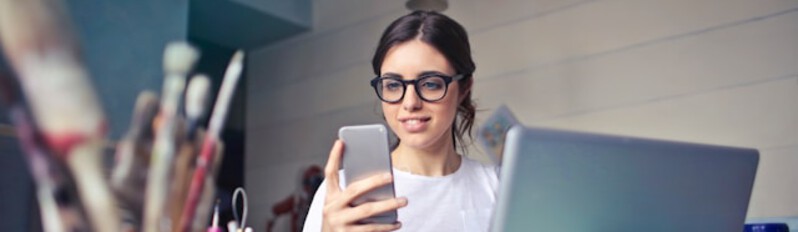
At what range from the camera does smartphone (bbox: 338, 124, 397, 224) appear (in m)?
0.87

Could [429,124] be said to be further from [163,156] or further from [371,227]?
[163,156]

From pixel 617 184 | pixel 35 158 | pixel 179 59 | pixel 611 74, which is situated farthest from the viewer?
pixel 611 74

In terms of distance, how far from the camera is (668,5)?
2365 mm

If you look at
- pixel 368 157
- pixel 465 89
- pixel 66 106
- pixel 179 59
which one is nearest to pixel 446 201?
pixel 465 89

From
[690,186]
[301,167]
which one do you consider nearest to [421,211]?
[690,186]

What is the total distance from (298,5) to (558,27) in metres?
1.33

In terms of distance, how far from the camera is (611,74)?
95.6 inches

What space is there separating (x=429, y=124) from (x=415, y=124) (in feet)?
0.07

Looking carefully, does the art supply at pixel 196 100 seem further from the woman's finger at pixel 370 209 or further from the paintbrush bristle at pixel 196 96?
the woman's finger at pixel 370 209

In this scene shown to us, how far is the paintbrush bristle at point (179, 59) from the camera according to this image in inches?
21.6

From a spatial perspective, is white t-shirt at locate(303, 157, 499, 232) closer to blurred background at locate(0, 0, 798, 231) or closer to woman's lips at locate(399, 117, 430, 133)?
woman's lips at locate(399, 117, 430, 133)

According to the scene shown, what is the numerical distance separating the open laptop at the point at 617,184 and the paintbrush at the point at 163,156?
294 mm

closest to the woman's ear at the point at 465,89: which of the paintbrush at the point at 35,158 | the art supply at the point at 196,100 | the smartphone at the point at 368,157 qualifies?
the smartphone at the point at 368,157

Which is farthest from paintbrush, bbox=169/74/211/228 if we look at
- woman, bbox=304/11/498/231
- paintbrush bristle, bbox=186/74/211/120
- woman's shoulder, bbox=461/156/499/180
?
woman's shoulder, bbox=461/156/499/180
